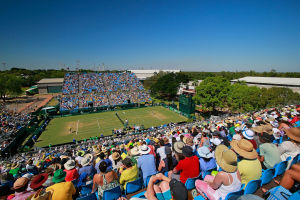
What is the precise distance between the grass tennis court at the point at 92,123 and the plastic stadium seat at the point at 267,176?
20.5m

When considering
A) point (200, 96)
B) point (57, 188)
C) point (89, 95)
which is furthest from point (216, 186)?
point (89, 95)

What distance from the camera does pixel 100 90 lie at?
4172 centimetres

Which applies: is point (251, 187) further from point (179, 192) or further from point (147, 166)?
point (147, 166)

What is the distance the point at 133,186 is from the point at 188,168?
1.62 m

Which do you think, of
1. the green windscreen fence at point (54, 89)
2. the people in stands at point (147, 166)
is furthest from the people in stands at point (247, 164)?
the green windscreen fence at point (54, 89)

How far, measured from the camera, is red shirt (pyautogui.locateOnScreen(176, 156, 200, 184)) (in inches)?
150

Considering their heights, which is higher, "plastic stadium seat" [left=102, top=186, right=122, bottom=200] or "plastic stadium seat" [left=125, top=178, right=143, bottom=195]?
"plastic stadium seat" [left=102, top=186, right=122, bottom=200]

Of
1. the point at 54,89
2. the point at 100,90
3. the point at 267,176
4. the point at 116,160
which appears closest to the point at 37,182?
the point at 116,160

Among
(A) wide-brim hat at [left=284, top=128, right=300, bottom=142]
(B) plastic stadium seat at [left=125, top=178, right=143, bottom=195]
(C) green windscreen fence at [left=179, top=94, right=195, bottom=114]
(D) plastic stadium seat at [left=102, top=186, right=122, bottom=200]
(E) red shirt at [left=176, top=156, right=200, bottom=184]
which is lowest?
(C) green windscreen fence at [left=179, top=94, right=195, bottom=114]

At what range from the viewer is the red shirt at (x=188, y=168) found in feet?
12.5

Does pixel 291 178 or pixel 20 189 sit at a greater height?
pixel 291 178

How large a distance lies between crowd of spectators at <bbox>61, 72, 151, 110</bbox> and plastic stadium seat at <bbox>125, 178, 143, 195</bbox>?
1325 inches

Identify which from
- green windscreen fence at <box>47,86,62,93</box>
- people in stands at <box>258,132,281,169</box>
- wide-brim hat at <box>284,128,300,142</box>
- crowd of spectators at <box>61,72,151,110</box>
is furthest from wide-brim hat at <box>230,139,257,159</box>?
green windscreen fence at <box>47,86,62,93</box>

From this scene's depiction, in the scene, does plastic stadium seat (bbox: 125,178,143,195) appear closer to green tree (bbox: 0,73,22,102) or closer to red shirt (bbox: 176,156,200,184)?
red shirt (bbox: 176,156,200,184)
